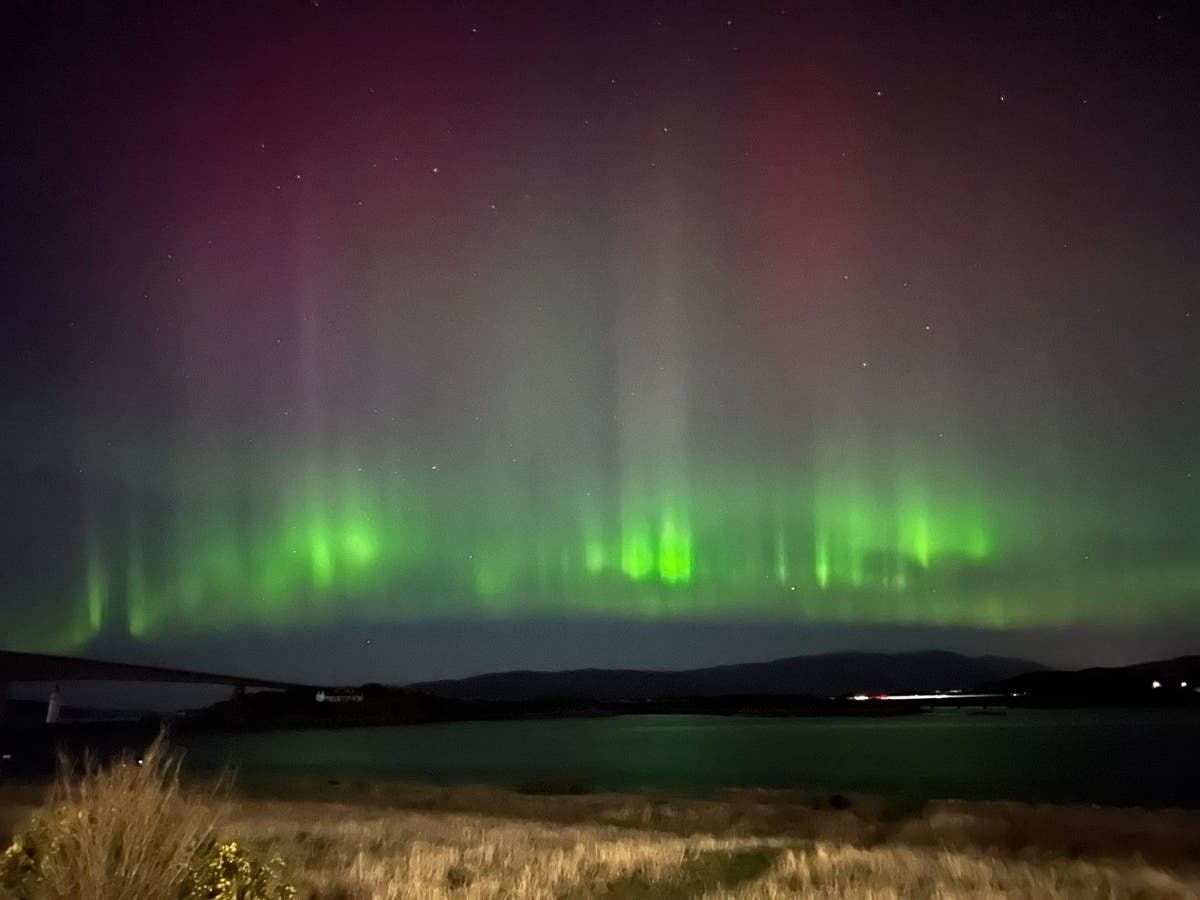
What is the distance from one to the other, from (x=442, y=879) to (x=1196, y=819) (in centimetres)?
2610

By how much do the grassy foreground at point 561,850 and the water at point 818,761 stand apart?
67.5ft

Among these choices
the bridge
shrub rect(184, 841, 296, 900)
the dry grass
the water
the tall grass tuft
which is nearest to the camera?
the tall grass tuft

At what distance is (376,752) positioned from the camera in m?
94.8

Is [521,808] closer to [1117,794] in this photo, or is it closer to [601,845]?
[601,845]

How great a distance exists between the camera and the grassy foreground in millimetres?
8305

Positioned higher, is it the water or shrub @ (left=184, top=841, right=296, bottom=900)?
shrub @ (left=184, top=841, right=296, bottom=900)

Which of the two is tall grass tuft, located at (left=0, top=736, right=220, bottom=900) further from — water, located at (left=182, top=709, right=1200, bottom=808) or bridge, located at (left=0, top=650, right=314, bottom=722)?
bridge, located at (left=0, top=650, right=314, bottom=722)

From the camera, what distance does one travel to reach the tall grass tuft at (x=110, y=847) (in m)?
7.95

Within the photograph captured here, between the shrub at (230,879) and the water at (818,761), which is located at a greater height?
the shrub at (230,879)

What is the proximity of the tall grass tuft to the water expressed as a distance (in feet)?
128

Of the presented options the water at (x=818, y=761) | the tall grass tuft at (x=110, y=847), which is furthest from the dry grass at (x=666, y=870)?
the water at (x=818, y=761)

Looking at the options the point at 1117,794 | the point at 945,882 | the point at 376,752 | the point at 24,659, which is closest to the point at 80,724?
the point at 24,659

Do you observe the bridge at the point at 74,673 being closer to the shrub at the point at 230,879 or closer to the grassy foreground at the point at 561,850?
the grassy foreground at the point at 561,850

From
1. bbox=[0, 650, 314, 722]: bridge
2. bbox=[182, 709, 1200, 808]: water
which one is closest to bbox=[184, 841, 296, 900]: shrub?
bbox=[182, 709, 1200, 808]: water
